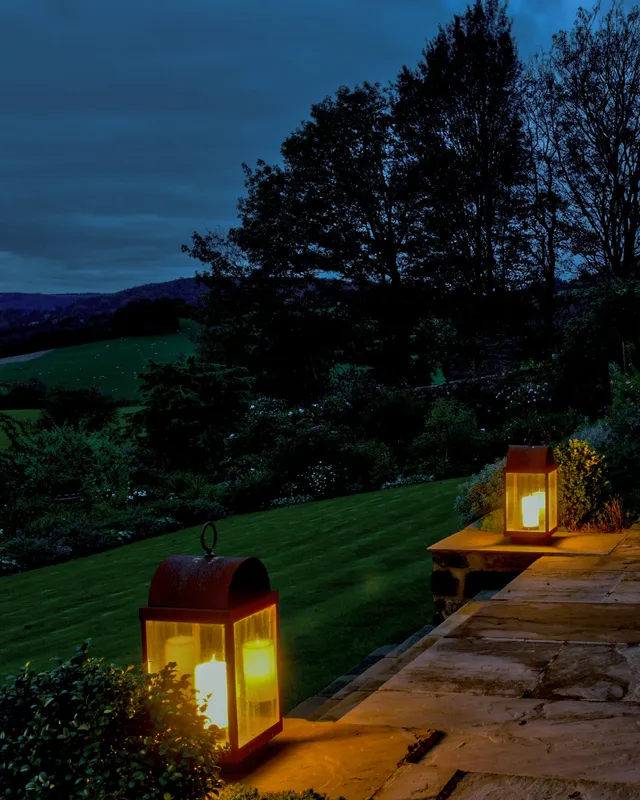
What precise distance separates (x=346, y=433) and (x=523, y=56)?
13.1 meters

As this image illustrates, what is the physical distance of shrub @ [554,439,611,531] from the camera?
6.95 meters

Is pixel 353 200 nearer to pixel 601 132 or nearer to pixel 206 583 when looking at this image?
pixel 601 132

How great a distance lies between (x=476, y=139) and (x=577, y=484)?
18093 millimetres

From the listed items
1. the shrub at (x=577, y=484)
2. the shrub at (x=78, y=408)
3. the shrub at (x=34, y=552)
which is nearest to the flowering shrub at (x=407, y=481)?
the shrub at (x=34, y=552)

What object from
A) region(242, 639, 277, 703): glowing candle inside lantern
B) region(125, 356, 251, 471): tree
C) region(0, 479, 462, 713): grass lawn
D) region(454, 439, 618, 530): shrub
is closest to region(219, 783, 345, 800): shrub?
region(242, 639, 277, 703): glowing candle inside lantern

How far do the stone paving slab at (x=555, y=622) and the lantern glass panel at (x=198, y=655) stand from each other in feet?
6.34

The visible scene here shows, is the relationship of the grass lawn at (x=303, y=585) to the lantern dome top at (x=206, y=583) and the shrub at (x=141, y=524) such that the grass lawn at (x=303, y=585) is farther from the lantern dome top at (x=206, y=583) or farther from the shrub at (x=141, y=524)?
the lantern dome top at (x=206, y=583)

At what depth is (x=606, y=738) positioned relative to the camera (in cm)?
282

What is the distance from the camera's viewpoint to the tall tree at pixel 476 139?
888 inches

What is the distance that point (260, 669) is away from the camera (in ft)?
9.37

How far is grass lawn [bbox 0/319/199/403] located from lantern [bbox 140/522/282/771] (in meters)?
34.0

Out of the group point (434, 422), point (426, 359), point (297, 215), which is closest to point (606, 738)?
point (434, 422)

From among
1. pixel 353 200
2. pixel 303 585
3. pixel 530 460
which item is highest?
pixel 353 200

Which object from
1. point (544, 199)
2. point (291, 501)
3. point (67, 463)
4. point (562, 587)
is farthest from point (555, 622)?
point (544, 199)
